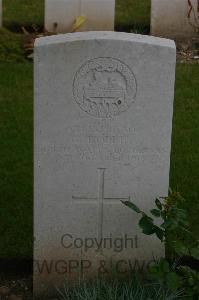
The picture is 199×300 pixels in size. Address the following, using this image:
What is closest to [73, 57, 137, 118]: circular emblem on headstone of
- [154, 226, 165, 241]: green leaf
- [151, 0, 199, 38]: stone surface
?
[154, 226, 165, 241]: green leaf

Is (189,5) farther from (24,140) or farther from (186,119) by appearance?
(24,140)

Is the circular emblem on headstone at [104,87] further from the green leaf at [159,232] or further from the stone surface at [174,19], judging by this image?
the stone surface at [174,19]

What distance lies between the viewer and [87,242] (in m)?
4.93

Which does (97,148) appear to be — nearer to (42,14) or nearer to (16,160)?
(16,160)

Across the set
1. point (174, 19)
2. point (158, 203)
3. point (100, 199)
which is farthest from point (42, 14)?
point (158, 203)

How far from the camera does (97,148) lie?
478cm

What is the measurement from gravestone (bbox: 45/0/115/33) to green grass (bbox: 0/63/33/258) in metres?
0.99

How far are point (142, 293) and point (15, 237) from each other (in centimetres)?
110

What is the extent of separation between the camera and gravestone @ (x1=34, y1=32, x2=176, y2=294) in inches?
182

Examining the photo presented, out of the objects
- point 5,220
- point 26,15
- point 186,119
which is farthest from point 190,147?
point 26,15

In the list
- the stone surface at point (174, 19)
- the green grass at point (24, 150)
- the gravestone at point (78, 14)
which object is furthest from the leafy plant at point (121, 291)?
the stone surface at point (174, 19)

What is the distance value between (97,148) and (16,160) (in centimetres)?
192

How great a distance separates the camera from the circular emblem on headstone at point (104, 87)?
4.64 metres

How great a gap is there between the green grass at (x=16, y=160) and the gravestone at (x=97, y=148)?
0.54m
